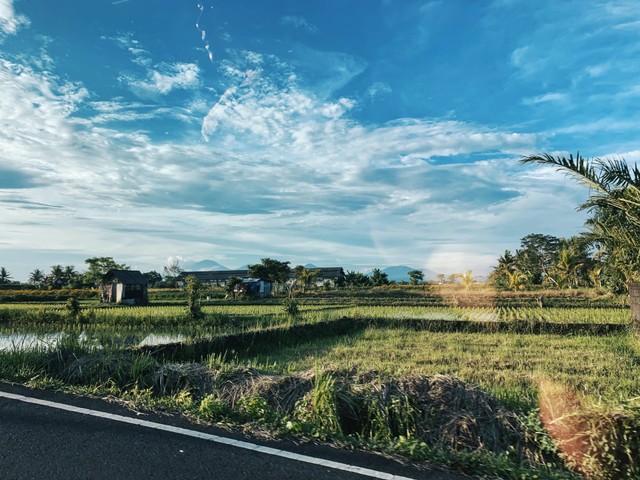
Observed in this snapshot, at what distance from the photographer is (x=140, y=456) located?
3.72 m

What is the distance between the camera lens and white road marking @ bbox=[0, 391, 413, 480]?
3473mm

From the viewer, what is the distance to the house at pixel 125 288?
32.9 metres

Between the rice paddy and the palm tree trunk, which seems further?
the palm tree trunk

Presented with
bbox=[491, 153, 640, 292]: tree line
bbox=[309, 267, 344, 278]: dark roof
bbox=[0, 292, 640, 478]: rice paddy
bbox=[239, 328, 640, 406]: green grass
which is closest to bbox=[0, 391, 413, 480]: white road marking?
bbox=[0, 292, 640, 478]: rice paddy

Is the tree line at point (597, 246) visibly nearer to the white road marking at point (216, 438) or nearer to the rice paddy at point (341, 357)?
the rice paddy at point (341, 357)

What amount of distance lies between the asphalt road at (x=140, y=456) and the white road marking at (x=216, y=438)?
0.06 metres

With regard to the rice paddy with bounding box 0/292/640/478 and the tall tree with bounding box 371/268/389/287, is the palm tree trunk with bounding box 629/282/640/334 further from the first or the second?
the tall tree with bounding box 371/268/389/287

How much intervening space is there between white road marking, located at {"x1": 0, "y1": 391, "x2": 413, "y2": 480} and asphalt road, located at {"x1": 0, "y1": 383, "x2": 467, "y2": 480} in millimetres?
57

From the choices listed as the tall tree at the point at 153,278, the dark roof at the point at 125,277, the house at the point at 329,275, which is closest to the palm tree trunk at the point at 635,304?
the dark roof at the point at 125,277

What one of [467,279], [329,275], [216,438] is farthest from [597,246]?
[216,438]

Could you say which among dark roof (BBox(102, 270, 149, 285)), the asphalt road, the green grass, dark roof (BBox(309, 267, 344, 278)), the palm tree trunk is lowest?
the green grass

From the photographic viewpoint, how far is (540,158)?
10.0 metres

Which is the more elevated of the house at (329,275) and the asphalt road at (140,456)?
the house at (329,275)

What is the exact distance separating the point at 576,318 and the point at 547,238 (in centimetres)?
5425
